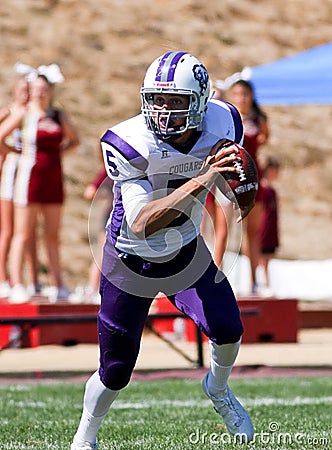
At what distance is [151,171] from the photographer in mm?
4426

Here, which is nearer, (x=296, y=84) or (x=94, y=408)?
(x=94, y=408)

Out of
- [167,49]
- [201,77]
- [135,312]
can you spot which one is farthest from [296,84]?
[167,49]

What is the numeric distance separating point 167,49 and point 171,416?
17.0 meters

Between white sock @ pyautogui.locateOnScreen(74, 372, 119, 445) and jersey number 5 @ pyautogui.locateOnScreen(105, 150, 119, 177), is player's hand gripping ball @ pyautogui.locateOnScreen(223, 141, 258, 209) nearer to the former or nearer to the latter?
jersey number 5 @ pyautogui.locateOnScreen(105, 150, 119, 177)

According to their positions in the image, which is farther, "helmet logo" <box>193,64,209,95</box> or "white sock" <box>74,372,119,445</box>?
"white sock" <box>74,372,119,445</box>

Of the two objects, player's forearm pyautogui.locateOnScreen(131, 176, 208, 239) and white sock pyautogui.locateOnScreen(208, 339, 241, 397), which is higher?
player's forearm pyautogui.locateOnScreen(131, 176, 208, 239)

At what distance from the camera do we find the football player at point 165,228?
171 inches

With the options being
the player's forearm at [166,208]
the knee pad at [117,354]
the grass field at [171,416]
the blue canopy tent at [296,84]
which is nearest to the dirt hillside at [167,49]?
→ the blue canopy tent at [296,84]

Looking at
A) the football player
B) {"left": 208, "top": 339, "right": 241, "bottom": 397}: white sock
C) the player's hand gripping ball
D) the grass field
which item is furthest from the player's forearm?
the grass field

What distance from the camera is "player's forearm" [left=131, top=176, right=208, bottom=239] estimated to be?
4234 mm

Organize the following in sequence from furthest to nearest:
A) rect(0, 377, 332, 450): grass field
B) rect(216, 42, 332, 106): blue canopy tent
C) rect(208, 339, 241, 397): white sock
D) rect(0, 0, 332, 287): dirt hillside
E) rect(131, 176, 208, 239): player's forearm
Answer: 1. rect(0, 0, 332, 287): dirt hillside
2. rect(216, 42, 332, 106): blue canopy tent
3. rect(0, 377, 332, 450): grass field
4. rect(208, 339, 241, 397): white sock
5. rect(131, 176, 208, 239): player's forearm

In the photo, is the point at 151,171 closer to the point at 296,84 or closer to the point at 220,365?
the point at 220,365

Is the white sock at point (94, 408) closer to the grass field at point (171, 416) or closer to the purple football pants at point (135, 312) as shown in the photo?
the purple football pants at point (135, 312)

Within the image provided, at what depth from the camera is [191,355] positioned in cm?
885
